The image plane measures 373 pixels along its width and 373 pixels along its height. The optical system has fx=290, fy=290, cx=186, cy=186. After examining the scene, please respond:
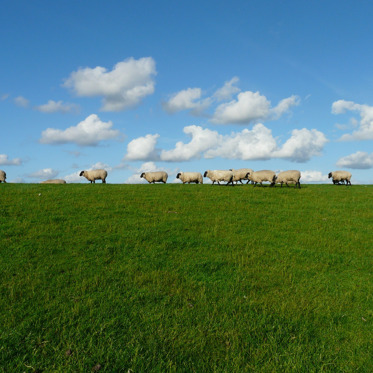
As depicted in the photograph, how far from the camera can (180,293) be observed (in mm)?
8672

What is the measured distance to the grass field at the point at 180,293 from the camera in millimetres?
6422

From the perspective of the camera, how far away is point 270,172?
32250 millimetres

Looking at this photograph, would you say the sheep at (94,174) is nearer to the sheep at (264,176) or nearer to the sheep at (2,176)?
the sheep at (2,176)

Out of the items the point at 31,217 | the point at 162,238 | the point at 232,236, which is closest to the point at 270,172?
the point at 232,236

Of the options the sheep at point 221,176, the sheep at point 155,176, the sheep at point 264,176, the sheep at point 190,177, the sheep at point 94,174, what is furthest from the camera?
the sheep at point 94,174

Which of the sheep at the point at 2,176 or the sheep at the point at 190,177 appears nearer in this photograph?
the sheep at the point at 190,177

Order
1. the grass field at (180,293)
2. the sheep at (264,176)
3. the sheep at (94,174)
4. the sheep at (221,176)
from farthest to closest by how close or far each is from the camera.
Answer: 1. the sheep at (94,174)
2. the sheep at (221,176)
3. the sheep at (264,176)
4. the grass field at (180,293)

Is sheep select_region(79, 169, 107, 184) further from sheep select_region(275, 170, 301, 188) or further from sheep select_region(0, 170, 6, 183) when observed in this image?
sheep select_region(275, 170, 301, 188)

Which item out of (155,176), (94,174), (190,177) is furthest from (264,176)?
(94,174)

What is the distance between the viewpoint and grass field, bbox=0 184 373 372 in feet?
21.1

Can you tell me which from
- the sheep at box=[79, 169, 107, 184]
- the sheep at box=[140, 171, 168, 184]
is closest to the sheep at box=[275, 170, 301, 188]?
the sheep at box=[140, 171, 168, 184]

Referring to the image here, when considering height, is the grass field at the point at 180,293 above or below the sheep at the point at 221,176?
below

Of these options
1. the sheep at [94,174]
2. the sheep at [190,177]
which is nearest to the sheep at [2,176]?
the sheep at [94,174]

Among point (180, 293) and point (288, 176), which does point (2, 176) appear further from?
point (180, 293)
